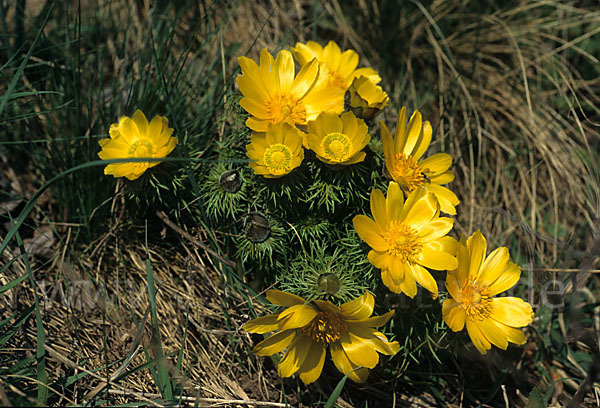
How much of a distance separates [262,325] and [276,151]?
0.49 meters

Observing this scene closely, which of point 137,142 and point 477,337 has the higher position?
point 137,142

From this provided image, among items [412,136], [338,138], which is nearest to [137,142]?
[338,138]


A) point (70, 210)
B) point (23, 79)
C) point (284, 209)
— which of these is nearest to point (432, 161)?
point (284, 209)

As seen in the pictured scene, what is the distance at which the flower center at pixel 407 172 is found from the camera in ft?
5.01

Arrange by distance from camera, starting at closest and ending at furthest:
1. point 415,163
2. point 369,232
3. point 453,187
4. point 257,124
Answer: point 369,232 → point 257,124 → point 415,163 → point 453,187

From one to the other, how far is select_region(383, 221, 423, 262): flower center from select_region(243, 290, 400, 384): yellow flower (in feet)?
0.55

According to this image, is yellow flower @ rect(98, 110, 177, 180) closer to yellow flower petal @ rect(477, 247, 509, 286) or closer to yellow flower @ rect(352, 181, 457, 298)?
yellow flower @ rect(352, 181, 457, 298)

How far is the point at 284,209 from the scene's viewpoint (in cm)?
154

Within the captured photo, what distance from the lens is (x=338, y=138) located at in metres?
1.44

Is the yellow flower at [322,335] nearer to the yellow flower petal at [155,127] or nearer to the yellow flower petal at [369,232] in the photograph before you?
the yellow flower petal at [369,232]

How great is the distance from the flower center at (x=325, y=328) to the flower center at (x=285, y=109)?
0.60 m

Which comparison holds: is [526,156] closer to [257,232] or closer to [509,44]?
[509,44]

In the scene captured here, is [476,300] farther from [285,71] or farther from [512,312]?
[285,71]

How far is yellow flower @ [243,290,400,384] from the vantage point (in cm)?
133
